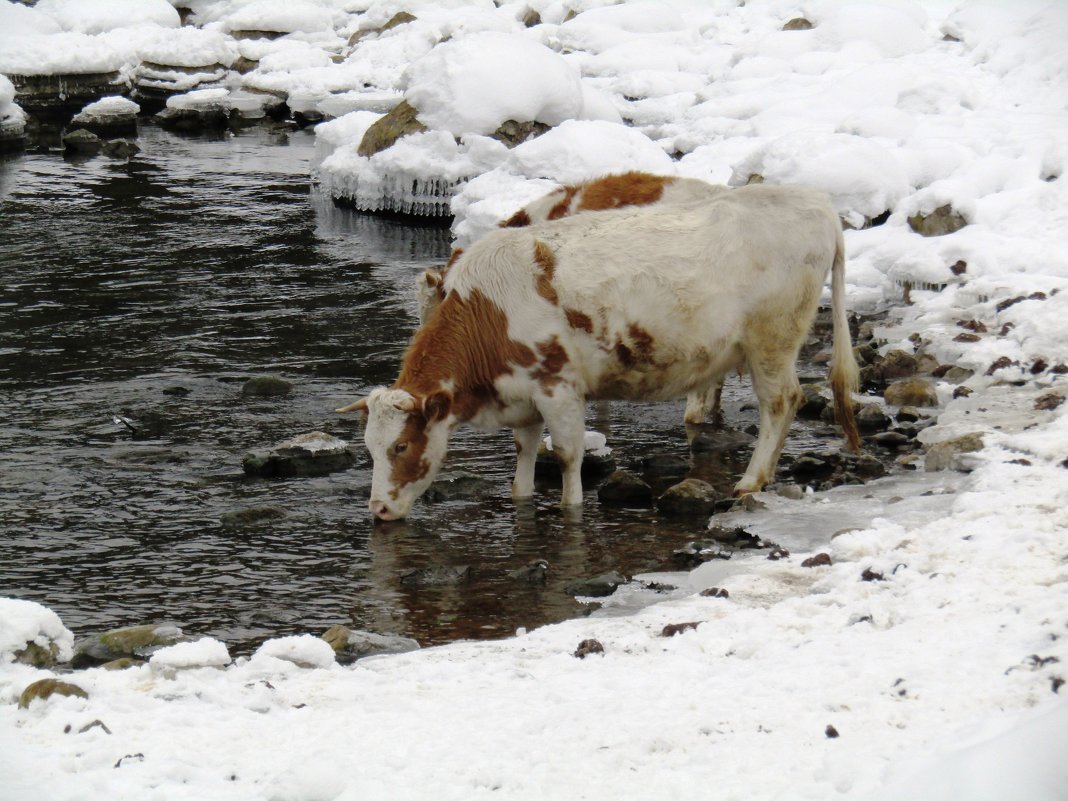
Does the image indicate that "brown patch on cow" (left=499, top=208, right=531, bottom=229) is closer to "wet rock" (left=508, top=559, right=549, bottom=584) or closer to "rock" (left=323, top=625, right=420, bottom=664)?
"wet rock" (left=508, top=559, right=549, bottom=584)

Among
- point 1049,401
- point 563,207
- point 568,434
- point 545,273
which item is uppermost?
point 563,207

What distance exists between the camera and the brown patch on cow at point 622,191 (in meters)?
11.1

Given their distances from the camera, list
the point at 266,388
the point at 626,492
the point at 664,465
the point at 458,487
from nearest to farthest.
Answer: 1. the point at 626,492
2. the point at 458,487
3. the point at 664,465
4. the point at 266,388

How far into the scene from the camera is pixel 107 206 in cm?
2020

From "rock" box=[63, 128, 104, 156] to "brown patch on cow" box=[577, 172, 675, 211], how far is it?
17.1 m

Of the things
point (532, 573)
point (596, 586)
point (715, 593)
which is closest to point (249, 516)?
point (532, 573)

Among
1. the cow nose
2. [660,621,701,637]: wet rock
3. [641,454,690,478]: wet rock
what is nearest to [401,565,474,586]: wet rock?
the cow nose

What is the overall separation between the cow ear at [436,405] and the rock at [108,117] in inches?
850

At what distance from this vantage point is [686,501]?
8805 mm

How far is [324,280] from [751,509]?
8.75 meters

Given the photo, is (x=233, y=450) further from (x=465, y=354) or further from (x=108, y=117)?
(x=108, y=117)

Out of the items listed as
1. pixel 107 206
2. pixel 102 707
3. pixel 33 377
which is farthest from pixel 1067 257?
pixel 107 206

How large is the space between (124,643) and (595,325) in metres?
3.68

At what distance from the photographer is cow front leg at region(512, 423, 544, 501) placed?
9219 mm
